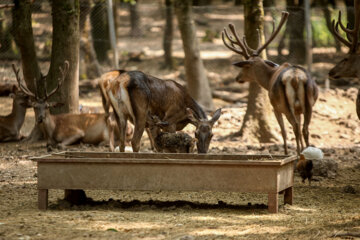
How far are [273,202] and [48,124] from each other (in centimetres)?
634

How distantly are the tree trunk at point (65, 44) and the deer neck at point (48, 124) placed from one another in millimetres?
400

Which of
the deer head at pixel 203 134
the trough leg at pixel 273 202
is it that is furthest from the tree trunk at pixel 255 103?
the trough leg at pixel 273 202

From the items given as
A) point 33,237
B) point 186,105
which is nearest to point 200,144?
point 186,105

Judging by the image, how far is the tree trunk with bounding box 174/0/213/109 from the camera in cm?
1522

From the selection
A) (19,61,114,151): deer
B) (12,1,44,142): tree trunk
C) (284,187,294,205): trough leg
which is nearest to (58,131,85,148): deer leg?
(19,61,114,151): deer

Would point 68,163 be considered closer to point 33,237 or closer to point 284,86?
point 33,237

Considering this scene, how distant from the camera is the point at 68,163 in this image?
680cm

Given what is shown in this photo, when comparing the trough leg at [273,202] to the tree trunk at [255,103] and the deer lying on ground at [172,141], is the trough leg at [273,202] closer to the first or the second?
the deer lying on ground at [172,141]

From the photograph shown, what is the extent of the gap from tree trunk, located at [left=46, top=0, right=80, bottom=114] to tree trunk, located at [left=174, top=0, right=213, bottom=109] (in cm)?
366

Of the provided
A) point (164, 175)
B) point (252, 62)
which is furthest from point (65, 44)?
point (164, 175)

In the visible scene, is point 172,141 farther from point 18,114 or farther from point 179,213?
point 18,114

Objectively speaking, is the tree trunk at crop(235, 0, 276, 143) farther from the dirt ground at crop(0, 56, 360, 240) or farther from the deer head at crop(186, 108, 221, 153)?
the deer head at crop(186, 108, 221, 153)

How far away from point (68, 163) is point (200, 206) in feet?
4.96

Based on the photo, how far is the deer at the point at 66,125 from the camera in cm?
1189
